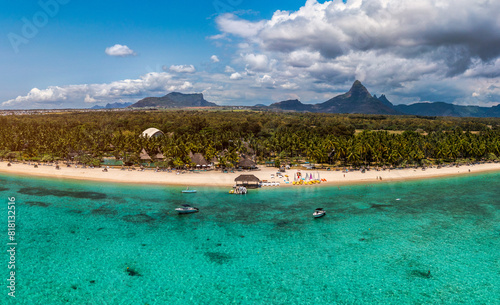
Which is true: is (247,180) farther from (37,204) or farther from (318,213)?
(37,204)

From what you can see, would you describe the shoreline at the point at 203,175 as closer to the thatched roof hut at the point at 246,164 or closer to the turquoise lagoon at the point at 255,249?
the thatched roof hut at the point at 246,164

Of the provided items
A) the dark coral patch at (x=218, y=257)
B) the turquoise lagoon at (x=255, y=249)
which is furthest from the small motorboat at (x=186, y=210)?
the dark coral patch at (x=218, y=257)

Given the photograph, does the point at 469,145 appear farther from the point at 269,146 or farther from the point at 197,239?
the point at 197,239

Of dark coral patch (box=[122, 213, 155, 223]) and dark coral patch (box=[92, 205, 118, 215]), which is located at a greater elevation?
dark coral patch (box=[92, 205, 118, 215])

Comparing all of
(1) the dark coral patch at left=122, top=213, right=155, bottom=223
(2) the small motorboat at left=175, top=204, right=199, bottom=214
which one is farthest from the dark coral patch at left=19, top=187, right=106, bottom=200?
(2) the small motorboat at left=175, top=204, right=199, bottom=214

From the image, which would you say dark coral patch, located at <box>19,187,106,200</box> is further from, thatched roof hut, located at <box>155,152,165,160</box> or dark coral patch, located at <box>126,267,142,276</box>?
thatched roof hut, located at <box>155,152,165,160</box>

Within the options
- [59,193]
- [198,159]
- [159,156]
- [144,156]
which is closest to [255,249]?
[59,193]
